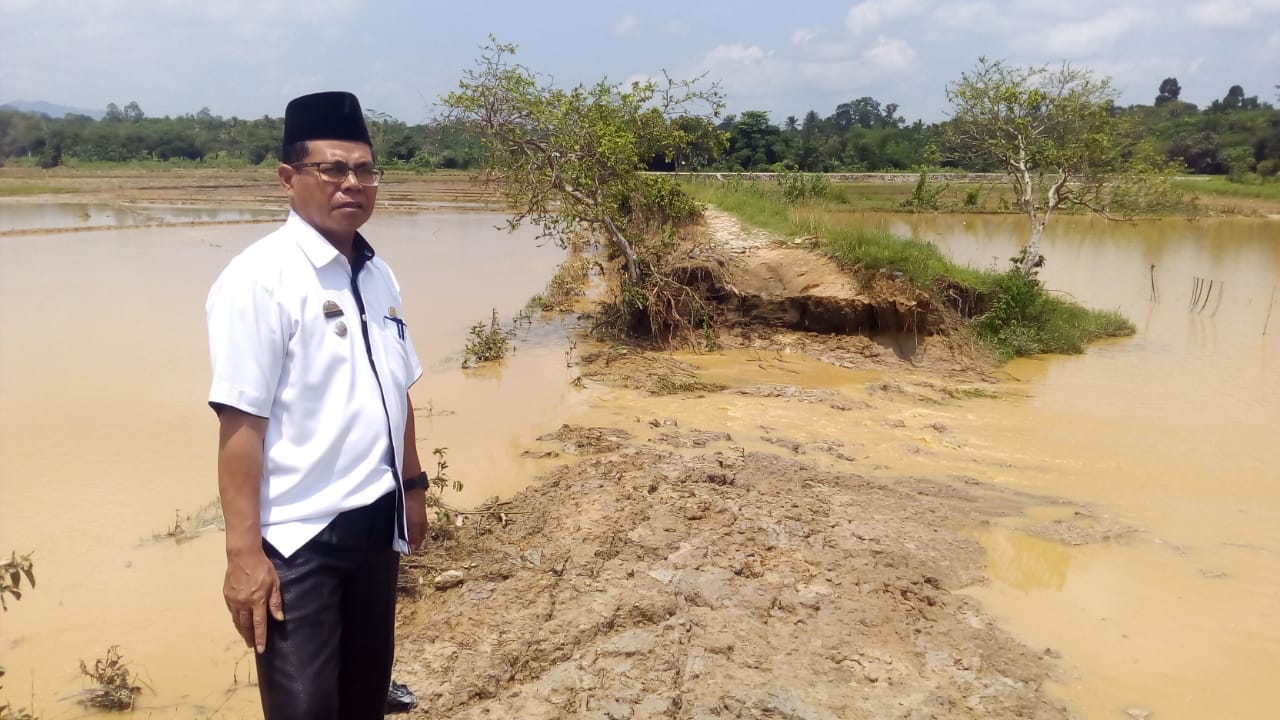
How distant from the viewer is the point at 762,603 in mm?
3732

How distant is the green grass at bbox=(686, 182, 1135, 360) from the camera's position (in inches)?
373

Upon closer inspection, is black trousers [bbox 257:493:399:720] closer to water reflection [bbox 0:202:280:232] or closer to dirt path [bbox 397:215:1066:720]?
dirt path [bbox 397:215:1066:720]

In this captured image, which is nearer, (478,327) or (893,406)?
(893,406)

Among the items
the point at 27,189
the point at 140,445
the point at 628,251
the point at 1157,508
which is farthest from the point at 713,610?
the point at 27,189

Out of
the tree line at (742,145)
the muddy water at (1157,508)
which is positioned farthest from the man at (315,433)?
the tree line at (742,145)

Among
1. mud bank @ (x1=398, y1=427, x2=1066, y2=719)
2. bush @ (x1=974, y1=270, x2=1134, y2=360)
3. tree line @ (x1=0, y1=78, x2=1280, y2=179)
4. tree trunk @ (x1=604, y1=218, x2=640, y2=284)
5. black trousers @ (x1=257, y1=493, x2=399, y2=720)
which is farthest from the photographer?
tree line @ (x1=0, y1=78, x2=1280, y2=179)

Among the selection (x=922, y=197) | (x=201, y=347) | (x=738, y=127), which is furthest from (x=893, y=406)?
(x=738, y=127)

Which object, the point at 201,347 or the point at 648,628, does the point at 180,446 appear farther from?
the point at 648,628

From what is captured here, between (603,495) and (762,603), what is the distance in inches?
58.5

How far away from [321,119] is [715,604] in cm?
260

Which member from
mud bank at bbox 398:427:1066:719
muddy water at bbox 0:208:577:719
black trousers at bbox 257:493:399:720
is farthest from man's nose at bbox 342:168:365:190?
muddy water at bbox 0:208:577:719

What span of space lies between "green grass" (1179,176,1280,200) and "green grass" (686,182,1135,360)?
86.6 feet

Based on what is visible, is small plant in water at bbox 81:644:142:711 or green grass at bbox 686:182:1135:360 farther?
green grass at bbox 686:182:1135:360

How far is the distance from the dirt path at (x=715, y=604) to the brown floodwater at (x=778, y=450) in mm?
376
